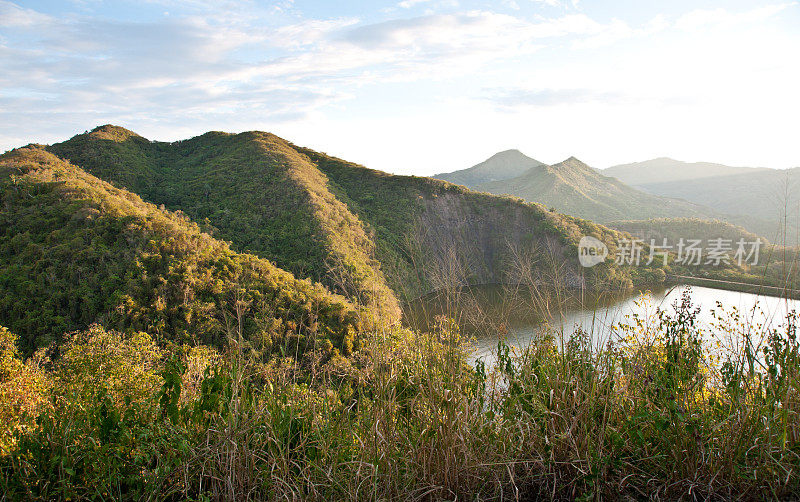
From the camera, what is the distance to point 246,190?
114 ft

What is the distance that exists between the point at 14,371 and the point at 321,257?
62.5 feet

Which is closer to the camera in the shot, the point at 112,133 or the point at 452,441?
the point at 452,441

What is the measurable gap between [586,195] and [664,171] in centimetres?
8641

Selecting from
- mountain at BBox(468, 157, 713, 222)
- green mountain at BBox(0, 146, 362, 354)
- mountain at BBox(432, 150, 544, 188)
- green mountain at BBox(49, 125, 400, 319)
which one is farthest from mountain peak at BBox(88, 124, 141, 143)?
mountain at BBox(432, 150, 544, 188)

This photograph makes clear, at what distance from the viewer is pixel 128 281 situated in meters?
15.4

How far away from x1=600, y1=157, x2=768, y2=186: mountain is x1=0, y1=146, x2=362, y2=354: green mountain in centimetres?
12861

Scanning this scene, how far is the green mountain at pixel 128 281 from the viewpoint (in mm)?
14555

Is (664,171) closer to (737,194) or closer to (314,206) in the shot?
(737,194)

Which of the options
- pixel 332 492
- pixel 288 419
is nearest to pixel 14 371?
pixel 288 419

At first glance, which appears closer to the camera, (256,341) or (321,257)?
(256,341)

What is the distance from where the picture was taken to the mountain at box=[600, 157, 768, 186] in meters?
121

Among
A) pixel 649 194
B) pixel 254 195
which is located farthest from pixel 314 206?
pixel 649 194

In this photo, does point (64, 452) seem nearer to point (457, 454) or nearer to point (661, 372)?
point (457, 454)

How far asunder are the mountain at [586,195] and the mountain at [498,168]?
119 feet
